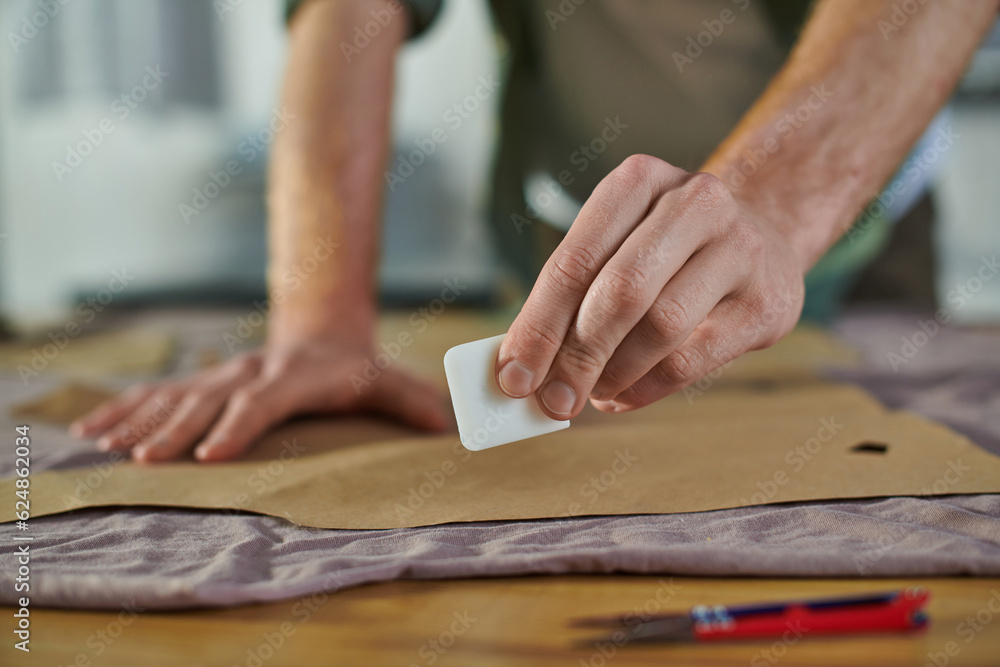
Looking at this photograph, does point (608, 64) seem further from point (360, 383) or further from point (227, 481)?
point (227, 481)

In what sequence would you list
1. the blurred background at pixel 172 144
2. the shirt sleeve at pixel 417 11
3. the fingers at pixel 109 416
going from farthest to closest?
the blurred background at pixel 172 144 → the shirt sleeve at pixel 417 11 → the fingers at pixel 109 416

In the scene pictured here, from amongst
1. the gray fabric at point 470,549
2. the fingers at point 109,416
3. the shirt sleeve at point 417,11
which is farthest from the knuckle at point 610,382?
the shirt sleeve at point 417,11

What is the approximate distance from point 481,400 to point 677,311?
0.51ft

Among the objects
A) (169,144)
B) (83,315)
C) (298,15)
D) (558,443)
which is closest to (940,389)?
(558,443)

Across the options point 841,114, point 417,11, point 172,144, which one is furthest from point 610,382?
point 172,144

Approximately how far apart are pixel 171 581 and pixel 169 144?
2.83m

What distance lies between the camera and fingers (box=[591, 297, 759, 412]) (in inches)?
23.6

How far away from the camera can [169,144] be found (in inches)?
115

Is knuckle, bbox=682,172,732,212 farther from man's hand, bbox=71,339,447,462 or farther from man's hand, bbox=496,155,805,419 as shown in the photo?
man's hand, bbox=71,339,447,462

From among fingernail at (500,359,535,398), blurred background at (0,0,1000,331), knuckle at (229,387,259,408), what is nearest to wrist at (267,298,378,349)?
knuckle at (229,387,259,408)

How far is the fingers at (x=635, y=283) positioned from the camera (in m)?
0.52

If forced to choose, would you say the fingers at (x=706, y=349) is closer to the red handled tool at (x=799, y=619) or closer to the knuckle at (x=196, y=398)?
the red handled tool at (x=799, y=619)

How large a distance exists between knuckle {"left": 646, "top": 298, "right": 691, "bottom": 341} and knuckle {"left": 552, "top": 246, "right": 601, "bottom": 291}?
0.05 metres

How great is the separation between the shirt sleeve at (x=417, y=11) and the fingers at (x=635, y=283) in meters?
0.84
